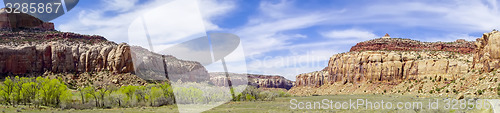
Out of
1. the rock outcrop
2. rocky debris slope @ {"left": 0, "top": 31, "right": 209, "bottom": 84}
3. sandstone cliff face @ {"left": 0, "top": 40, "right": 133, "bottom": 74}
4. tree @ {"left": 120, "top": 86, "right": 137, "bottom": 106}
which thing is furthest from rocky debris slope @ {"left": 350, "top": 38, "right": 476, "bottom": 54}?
tree @ {"left": 120, "top": 86, "right": 137, "bottom": 106}

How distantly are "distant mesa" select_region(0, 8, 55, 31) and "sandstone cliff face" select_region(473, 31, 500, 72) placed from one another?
368 ft

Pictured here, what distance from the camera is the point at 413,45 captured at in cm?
10675

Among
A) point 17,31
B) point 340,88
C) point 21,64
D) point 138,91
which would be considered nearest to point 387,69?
point 340,88

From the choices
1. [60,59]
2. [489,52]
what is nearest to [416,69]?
[489,52]

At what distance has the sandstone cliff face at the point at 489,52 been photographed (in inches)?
1892

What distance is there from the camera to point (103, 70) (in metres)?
87.8

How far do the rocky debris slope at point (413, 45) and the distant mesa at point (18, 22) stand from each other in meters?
106

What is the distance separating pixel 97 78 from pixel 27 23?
43.2m

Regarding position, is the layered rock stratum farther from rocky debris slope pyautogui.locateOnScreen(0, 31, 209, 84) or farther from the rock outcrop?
rocky debris slope pyautogui.locateOnScreen(0, 31, 209, 84)

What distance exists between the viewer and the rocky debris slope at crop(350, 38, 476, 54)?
9830 cm

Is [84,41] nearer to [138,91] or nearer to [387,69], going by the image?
[138,91]

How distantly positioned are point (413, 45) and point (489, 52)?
58.8 meters

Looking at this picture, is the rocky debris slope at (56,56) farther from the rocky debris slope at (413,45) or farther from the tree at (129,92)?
the rocky debris slope at (413,45)

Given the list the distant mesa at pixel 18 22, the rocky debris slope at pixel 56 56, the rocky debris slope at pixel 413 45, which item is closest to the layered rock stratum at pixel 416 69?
the rocky debris slope at pixel 413 45
